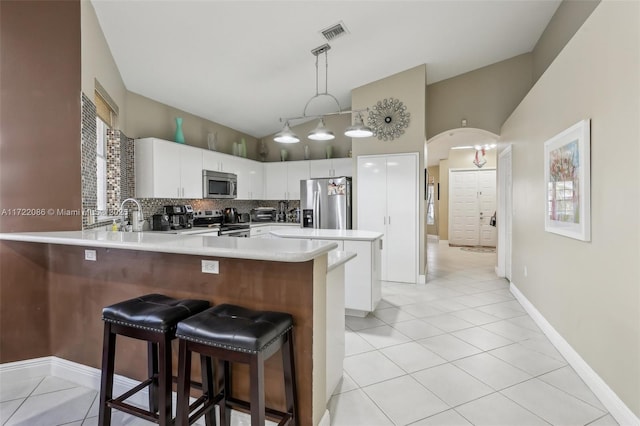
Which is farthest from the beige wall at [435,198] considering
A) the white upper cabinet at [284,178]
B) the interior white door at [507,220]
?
the white upper cabinet at [284,178]

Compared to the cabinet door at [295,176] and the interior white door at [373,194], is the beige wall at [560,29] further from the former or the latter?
the cabinet door at [295,176]

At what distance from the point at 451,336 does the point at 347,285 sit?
1113 millimetres

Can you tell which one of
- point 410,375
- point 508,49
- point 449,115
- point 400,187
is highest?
point 508,49

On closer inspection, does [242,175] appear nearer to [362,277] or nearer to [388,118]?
[388,118]

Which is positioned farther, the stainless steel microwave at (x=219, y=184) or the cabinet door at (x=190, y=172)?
the stainless steel microwave at (x=219, y=184)

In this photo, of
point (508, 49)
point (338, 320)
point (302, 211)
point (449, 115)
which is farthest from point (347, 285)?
point (508, 49)

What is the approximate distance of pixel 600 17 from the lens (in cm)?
209

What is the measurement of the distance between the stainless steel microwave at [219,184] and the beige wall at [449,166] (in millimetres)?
6765

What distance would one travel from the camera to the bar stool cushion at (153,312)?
5.05 ft

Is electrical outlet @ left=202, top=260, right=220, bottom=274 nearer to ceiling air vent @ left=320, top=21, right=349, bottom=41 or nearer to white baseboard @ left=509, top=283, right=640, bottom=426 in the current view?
white baseboard @ left=509, top=283, right=640, bottom=426

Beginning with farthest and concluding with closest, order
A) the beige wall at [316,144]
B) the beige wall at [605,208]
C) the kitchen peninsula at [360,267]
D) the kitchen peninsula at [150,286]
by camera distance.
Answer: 1. the beige wall at [316,144]
2. the kitchen peninsula at [360,267]
3. the beige wall at [605,208]
4. the kitchen peninsula at [150,286]

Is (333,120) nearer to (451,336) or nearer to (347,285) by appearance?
(347,285)

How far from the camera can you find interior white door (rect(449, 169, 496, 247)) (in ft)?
30.7

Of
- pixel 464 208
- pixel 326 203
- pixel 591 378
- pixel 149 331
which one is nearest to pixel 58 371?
pixel 149 331
